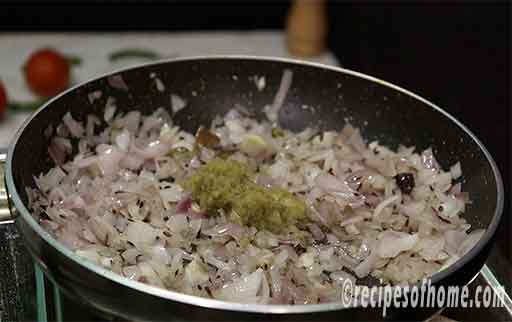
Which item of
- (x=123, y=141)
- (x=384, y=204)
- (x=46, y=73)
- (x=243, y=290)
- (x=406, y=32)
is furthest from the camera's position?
(x=406, y=32)

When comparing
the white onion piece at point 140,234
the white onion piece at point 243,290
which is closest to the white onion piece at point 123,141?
the white onion piece at point 140,234

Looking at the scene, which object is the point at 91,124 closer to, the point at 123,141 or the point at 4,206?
the point at 123,141

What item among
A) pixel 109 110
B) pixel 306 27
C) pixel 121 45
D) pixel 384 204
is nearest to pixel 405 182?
pixel 384 204

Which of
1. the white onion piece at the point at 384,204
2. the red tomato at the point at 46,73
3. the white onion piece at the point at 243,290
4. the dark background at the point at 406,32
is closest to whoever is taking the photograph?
the white onion piece at the point at 243,290

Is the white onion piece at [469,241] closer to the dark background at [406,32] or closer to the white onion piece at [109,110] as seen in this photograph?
the white onion piece at [109,110]

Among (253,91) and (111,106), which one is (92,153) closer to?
(111,106)
